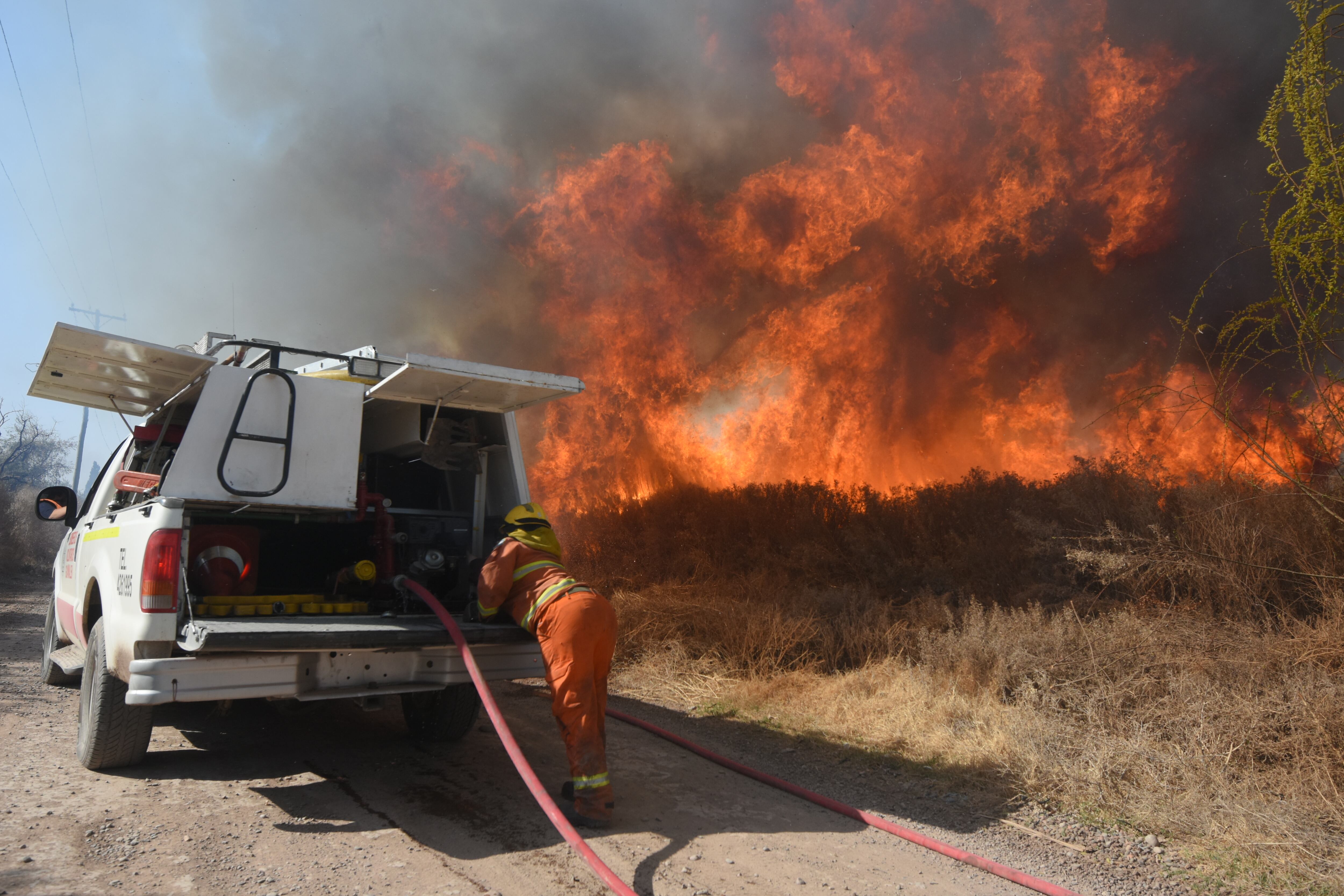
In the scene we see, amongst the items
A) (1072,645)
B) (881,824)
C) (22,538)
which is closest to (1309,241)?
(1072,645)

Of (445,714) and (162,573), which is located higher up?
(162,573)

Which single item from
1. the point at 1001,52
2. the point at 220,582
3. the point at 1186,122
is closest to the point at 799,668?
the point at 220,582

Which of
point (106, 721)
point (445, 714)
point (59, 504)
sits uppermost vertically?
point (59, 504)

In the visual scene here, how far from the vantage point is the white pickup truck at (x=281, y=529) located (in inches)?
147

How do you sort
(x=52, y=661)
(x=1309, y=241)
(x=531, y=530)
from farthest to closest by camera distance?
(x=52, y=661) < (x=1309, y=241) < (x=531, y=530)

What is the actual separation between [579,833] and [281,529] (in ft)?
9.84

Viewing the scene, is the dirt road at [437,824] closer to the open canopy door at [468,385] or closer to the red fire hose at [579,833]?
the red fire hose at [579,833]

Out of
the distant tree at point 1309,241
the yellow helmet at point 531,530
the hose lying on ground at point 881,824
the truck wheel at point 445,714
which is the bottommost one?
the hose lying on ground at point 881,824

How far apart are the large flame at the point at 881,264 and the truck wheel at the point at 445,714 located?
8658 mm

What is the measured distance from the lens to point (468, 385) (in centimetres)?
483

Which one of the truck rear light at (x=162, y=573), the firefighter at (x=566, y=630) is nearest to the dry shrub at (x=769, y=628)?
the firefighter at (x=566, y=630)

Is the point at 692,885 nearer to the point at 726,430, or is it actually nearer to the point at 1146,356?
the point at 726,430

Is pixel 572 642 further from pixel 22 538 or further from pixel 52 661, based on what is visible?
pixel 22 538

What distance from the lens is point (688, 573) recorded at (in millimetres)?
11594
